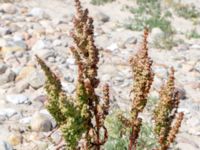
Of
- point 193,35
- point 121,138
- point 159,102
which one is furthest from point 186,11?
point 159,102

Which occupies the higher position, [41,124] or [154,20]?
[41,124]

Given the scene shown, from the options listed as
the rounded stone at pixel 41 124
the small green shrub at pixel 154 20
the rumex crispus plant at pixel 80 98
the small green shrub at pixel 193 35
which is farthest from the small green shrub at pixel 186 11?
the rumex crispus plant at pixel 80 98

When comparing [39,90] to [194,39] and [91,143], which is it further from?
[194,39]

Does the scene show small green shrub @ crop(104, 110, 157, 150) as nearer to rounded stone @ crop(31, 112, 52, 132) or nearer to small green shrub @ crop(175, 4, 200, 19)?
rounded stone @ crop(31, 112, 52, 132)

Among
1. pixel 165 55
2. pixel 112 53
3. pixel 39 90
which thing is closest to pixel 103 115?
pixel 39 90

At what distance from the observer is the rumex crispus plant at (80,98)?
8.30ft

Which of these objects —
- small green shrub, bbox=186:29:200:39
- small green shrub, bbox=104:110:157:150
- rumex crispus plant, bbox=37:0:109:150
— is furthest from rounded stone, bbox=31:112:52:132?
small green shrub, bbox=186:29:200:39

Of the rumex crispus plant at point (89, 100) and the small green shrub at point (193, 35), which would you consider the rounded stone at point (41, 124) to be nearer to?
the rumex crispus plant at point (89, 100)

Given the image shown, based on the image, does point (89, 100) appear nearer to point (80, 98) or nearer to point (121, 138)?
point (80, 98)

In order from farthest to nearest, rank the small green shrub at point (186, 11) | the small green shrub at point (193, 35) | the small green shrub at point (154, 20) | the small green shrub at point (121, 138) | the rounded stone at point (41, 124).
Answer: the small green shrub at point (186, 11)
the small green shrub at point (193, 35)
the small green shrub at point (154, 20)
the rounded stone at point (41, 124)
the small green shrub at point (121, 138)

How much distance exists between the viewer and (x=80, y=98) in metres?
2.61

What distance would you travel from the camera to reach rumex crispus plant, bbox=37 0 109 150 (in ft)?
8.30

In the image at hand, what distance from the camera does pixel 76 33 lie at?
9.21 ft

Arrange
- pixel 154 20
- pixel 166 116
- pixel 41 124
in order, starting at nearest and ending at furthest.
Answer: pixel 166 116 → pixel 41 124 → pixel 154 20
